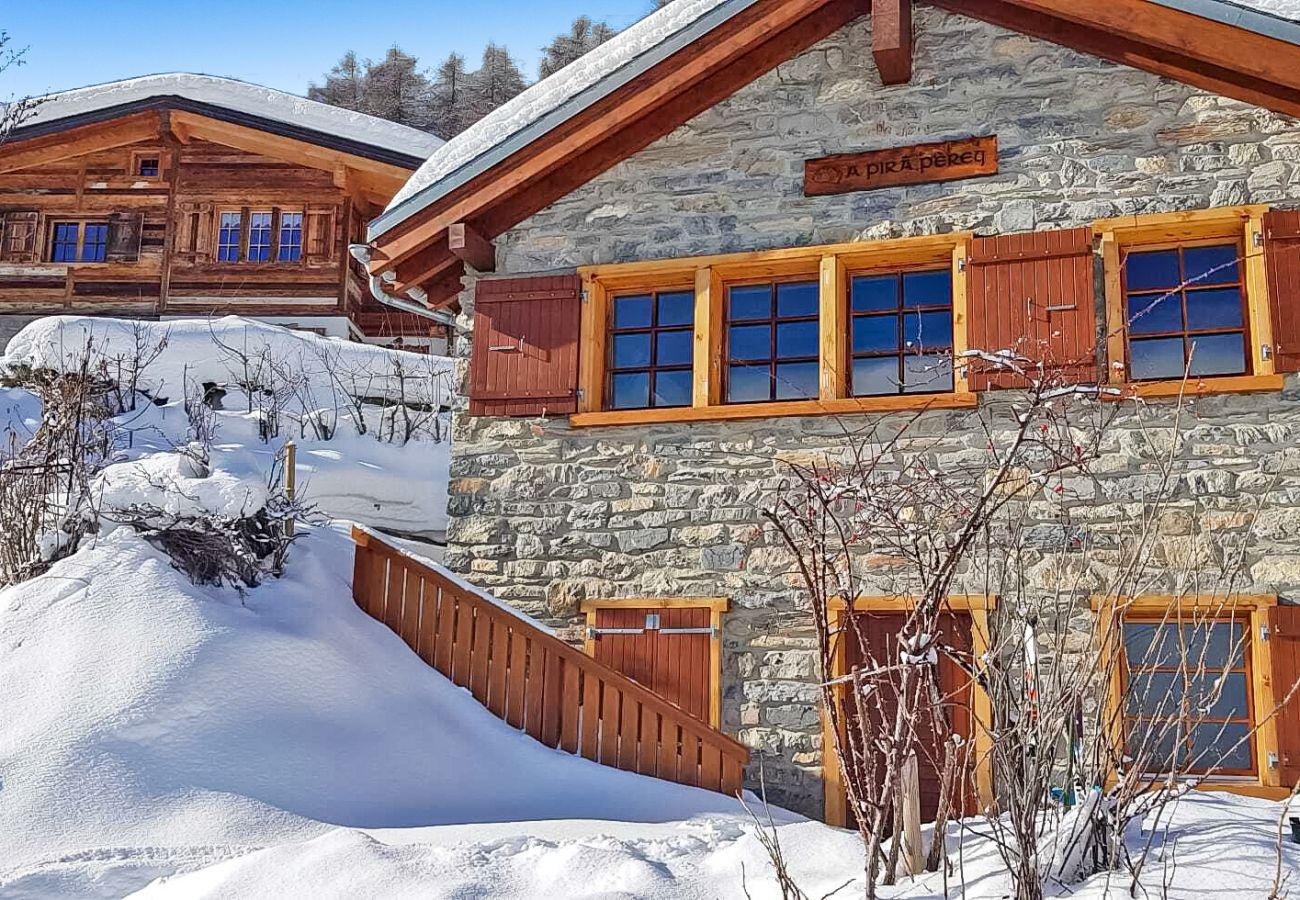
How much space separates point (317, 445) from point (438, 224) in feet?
16.5

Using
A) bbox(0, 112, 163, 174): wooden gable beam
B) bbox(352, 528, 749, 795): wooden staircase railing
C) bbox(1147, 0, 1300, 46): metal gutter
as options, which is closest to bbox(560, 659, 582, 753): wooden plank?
bbox(352, 528, 749, 795): wooden staircase railing

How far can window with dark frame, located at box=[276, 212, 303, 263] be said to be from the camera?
18781mm

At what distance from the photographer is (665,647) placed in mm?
8547

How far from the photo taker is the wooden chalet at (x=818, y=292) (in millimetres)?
7914

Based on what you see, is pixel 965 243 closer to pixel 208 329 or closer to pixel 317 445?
pixel 317 445

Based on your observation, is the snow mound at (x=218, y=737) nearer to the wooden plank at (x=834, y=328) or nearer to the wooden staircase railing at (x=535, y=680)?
the wooden staircase railing at (x=535, y=680)

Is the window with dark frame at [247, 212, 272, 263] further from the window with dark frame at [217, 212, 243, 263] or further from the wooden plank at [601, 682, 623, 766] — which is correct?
the wooden plank at [601, 682, 623, 766]

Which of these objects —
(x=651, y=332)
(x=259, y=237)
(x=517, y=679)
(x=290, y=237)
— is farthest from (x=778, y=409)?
(x=259, y=237)

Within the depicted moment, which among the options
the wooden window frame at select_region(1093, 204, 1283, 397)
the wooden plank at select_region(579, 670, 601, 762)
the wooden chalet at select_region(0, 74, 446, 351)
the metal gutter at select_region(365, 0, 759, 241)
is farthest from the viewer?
the wooden chalet at select_region(0, 74, 446, 351)

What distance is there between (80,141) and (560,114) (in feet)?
41.4

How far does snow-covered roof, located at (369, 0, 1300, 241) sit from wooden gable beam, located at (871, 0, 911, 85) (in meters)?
0.86

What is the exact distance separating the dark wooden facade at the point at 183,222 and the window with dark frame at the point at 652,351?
957cm

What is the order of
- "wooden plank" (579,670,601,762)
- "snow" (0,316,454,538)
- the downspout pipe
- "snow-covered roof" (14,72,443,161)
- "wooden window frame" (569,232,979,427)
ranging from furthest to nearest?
"snow-covered roof" (14,72,443,161) < "snow" (0,316,454,538) < the downspout pipe < "wooden window frame" (569,232,979,427) < "wooden plank" (579,670,601,762)

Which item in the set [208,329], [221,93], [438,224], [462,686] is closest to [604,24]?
[221,93]
